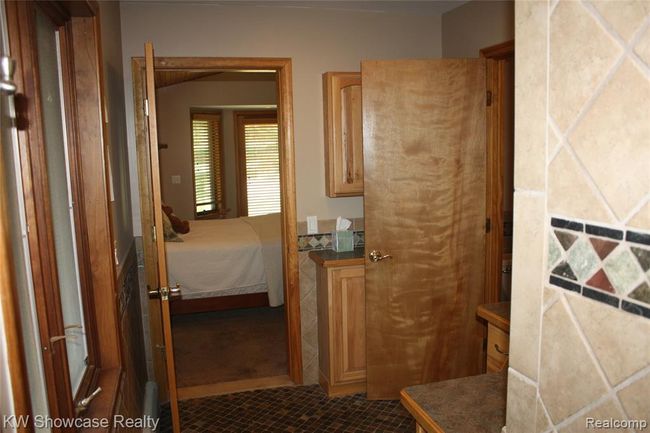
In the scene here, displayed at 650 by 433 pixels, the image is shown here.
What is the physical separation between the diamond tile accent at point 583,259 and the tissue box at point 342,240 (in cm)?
282

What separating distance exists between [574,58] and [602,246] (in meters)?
0.28

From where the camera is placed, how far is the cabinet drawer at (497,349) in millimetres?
1938

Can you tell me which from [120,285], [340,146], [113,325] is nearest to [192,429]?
[120,285]

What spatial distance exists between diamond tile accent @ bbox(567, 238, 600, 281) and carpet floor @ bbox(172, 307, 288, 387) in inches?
133

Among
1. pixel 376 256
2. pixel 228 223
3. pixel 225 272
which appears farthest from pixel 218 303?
pixel 376 256

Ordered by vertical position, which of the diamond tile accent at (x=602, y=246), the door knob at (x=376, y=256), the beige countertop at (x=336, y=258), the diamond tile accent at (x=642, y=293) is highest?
the diamond tile accent at (x=602, y=246)

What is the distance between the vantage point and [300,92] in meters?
3.53

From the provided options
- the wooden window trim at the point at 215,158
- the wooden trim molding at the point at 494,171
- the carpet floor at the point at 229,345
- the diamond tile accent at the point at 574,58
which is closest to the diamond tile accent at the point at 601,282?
the diamond tile accent at the point at 574,58

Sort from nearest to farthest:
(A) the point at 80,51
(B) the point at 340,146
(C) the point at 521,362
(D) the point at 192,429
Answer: (C) the point at 521,362, (A) the point at 80,51, (D) the point at 192,429, (B) the point at 340,146

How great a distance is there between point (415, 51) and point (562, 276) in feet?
10.8

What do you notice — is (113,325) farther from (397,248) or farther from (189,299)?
(189,299)

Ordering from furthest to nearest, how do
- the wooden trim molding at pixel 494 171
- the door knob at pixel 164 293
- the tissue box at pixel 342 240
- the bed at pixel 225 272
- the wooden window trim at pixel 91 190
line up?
the bed at pixel 225 272, the tissue box at pixel 342 240, the wooden trim molding at pixel 494 171, the door knob at pixel 164 293, the wooden window trim at pixel 91 190

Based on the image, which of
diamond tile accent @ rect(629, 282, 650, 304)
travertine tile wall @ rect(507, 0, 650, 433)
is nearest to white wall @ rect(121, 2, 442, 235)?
travertine tile wall @ rect(507, 0, 650, 433)

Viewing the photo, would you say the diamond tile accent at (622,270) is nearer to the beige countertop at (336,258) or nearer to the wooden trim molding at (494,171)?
the beige countertop at (336,258)
